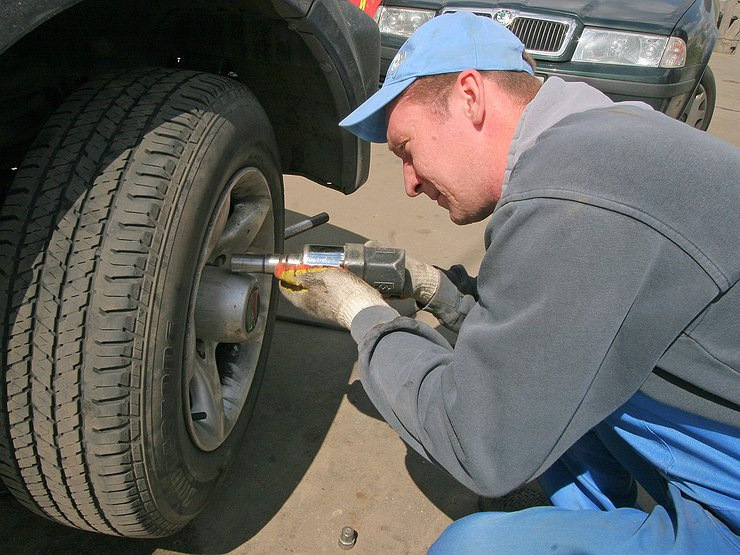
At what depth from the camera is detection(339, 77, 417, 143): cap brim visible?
1.31 m

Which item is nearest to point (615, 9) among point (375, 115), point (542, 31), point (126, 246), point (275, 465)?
point (542, 31)

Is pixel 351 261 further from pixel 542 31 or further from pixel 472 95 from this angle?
pixel 542 31

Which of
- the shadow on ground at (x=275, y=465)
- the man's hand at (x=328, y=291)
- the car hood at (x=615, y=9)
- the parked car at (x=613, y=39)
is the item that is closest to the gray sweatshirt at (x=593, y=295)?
the man's hand at (x=328, y=291)

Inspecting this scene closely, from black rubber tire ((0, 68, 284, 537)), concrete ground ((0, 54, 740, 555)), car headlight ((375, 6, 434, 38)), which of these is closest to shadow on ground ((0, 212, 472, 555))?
concrete ground ((0, 54, 740, 555))

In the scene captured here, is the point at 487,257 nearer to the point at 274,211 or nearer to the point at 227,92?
the point at 227,92

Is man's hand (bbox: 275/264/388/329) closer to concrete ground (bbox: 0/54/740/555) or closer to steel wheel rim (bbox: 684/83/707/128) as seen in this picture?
concrete ground (bbox: 0/54/740/555)

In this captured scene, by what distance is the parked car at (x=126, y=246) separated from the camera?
1175 mm

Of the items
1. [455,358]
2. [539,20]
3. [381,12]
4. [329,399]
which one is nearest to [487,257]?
[455,358]

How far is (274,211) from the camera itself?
1.93 m

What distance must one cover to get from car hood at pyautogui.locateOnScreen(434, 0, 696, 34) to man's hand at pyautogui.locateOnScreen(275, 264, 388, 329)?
2914 mm

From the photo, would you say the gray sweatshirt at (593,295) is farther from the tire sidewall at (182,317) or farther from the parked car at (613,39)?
the parked car at (613,39)

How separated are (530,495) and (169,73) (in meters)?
1.53

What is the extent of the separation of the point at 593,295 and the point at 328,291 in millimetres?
752

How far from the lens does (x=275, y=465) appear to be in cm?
195
